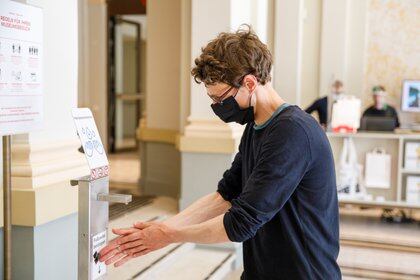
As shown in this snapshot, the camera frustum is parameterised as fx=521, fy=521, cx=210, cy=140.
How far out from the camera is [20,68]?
2047mm

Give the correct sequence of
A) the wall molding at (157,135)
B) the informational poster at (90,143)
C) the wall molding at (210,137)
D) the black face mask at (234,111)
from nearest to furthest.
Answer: the informational poster at (90,143) < the black face mask at (234,111) < the wall molding at (210,137) < the wall molding at (157,135)

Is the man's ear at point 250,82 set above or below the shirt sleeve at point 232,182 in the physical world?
above

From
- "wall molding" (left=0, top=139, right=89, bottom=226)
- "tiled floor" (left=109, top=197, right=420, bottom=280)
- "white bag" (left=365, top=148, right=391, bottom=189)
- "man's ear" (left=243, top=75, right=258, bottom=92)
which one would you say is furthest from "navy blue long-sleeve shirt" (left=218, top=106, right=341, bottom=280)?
"white bag" (left=365, top=148, right=391, bottom=189)

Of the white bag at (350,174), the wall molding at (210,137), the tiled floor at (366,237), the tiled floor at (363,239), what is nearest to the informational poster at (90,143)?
the tiled floor at (363,239)

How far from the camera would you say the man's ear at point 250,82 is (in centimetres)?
170

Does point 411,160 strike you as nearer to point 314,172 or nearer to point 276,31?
point 276,31

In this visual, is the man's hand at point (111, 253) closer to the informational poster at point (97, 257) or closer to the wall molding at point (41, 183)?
the informational poster at point (97, 257)

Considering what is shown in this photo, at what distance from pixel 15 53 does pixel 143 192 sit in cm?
456

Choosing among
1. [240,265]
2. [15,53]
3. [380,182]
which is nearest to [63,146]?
[15,53]

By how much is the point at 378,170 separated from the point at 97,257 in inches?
181

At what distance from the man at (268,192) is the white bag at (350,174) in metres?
3.99

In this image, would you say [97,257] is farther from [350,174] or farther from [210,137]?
[350,174]

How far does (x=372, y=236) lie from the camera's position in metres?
5.16

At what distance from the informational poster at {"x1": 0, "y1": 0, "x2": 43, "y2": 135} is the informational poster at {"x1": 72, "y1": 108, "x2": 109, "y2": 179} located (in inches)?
19.5
